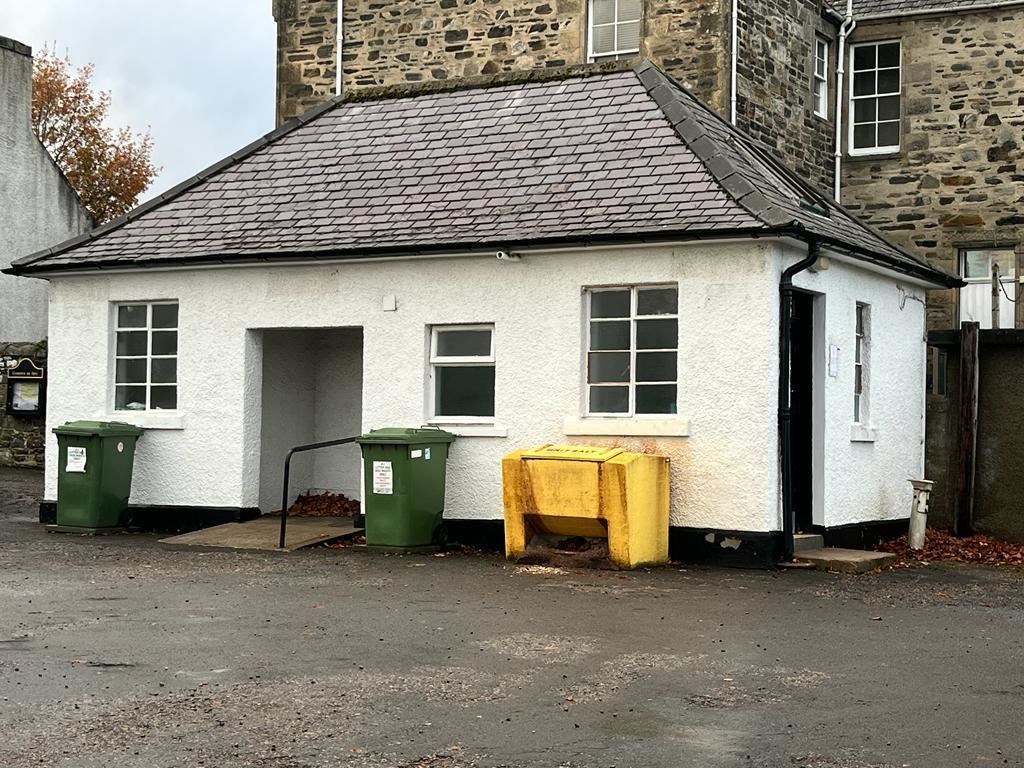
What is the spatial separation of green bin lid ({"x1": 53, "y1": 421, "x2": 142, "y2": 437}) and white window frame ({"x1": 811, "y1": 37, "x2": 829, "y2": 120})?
42.6 ft

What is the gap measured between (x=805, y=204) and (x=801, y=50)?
9.11 metres

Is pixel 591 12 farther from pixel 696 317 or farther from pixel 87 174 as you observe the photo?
pixel 87 174

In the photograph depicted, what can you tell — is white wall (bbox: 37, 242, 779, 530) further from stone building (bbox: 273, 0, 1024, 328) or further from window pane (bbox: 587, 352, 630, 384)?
stone building (bbox: 273, 0, 1024, 328)

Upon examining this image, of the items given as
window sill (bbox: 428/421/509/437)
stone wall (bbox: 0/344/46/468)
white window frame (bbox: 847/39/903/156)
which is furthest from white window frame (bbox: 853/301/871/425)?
stone wall (bbox: 0/344/46/468)

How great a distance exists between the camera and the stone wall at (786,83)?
23.0 metres

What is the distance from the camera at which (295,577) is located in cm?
1363

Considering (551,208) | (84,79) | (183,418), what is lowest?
(183,418)

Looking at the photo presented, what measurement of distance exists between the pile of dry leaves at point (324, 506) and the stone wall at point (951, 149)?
37.3ft

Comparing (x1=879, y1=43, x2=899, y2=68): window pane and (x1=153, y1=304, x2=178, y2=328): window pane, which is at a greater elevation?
(x1=879, y1=43, x2=899, y2=68): window pane

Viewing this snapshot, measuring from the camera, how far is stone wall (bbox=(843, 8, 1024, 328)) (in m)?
25.8

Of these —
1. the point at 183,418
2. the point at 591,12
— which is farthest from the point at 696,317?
the point at 591,12

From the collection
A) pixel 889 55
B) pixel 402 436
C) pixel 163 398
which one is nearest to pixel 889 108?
pixel 889 55

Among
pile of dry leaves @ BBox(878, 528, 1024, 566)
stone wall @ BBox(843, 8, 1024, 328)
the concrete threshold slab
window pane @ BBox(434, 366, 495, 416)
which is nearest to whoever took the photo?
the concrete threshold slab

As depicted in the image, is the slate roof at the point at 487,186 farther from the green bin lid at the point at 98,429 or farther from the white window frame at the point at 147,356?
the green bin lid at the point at 98,429
